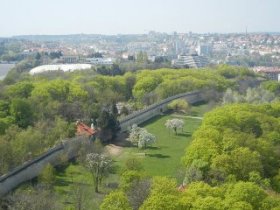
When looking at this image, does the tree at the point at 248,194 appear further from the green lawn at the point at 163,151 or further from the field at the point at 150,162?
the green lawn at the point at 163,151

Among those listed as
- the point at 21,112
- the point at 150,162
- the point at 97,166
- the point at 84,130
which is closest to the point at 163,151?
the point at 150,162

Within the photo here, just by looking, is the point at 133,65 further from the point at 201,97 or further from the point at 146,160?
the point at 146,160

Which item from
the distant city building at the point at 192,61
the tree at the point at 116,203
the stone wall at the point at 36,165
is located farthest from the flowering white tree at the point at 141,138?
the distant city building at the point at 192,61

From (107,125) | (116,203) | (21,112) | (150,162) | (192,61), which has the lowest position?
(192,61)

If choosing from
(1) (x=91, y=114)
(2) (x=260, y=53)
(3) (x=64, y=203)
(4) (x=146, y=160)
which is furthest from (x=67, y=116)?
(2) (x=260, y=53)

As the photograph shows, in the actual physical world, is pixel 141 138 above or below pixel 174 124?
above

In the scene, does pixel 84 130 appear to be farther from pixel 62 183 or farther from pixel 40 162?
pixel 62 183
